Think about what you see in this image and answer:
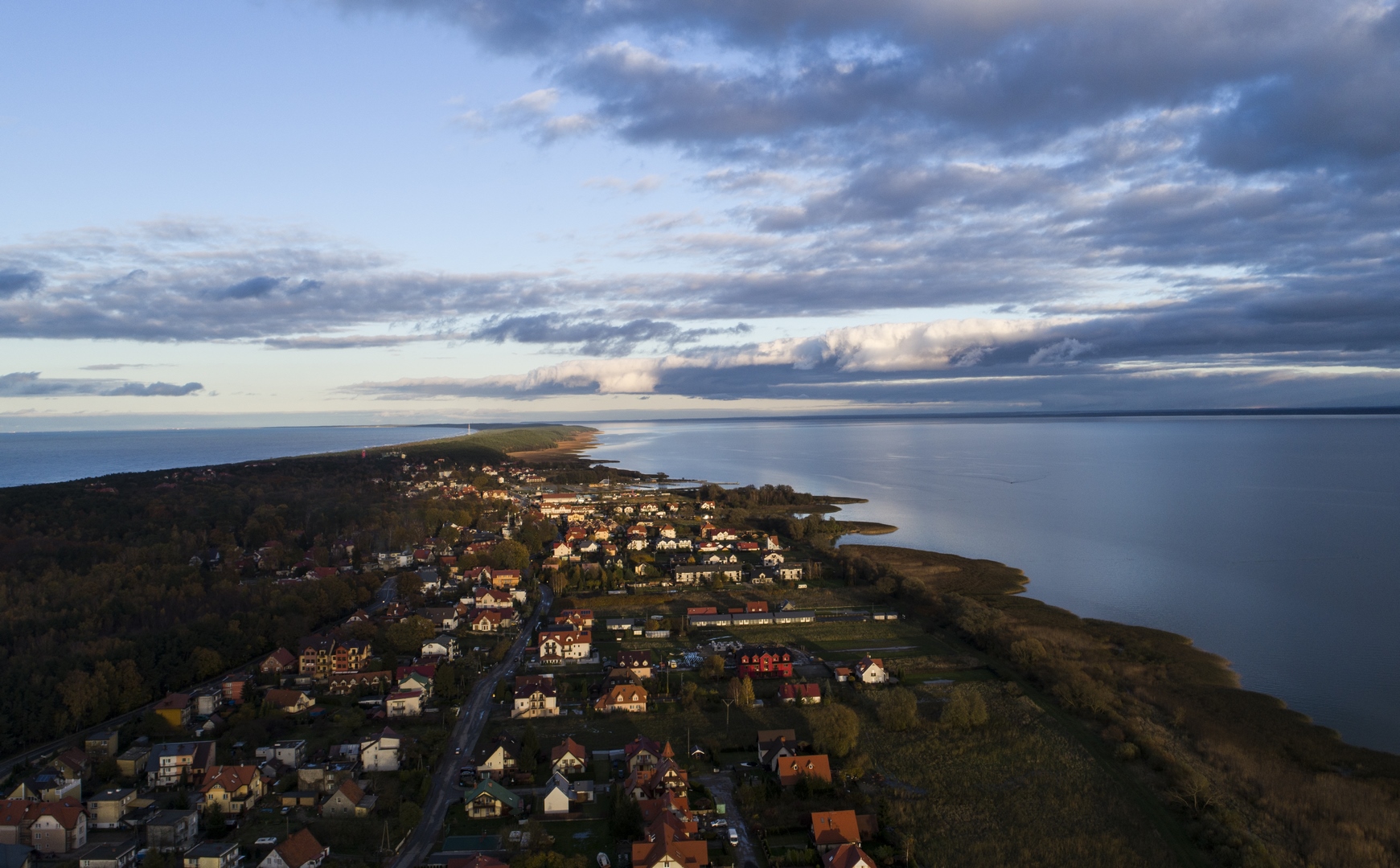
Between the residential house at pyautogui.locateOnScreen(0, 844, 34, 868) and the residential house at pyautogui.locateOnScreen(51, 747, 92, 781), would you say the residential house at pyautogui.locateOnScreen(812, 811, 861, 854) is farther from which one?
the residential house at pyautogui.locateOnScreen(51, 747, 92, 781)

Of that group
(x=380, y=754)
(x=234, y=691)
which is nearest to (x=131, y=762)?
(x=234, y=691)

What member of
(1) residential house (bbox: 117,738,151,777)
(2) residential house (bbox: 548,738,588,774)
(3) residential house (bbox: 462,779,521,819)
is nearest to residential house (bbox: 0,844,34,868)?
(1) residential house (bbox: 117,738,151,777)

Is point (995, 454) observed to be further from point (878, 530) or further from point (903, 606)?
point (903, 606)

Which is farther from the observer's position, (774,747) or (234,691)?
(234,691)

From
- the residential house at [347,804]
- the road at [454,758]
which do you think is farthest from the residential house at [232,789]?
the road at [454,758]

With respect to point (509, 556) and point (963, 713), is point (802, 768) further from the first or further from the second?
point (509, 556)

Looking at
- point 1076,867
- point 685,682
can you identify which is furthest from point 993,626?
point 1076,867
